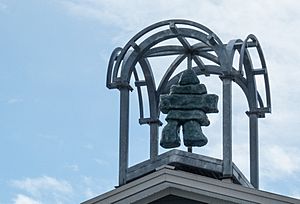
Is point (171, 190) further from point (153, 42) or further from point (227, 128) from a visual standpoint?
point (153, 42)

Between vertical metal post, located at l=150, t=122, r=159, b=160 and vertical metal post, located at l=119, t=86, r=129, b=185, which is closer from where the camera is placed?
vertical metal post, located at l=119, t=86, r=129, b=185

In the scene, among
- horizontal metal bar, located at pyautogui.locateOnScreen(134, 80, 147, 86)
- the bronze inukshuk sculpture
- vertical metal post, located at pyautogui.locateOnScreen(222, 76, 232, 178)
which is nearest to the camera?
vertical metal post, located at pyautogui.locateOnScreen(222, 76, 232, 178)

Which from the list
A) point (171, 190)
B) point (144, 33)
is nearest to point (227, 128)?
point (171, 190)

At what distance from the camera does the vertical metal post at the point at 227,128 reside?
50.6 ft

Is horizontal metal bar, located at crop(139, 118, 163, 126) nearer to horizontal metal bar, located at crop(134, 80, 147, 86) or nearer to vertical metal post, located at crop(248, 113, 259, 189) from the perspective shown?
horizontal metal bar, located at crop(134, 80, 147, 86)

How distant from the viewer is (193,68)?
18047 mm

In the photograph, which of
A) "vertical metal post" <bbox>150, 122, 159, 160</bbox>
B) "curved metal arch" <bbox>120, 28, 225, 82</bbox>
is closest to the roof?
"curved metal arch" <bbox>120, 28, 225, 82</bbox>

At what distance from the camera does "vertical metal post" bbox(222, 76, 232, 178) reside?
50.6ft

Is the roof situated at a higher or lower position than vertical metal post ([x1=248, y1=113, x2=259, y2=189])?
lower

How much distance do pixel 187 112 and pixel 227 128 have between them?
50.6 inches

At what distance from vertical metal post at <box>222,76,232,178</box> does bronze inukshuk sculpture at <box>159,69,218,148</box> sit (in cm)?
89

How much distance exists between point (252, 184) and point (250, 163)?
0.43 metres

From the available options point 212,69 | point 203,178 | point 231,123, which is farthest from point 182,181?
point 212,69

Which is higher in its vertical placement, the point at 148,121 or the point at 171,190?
the point at 148,121
